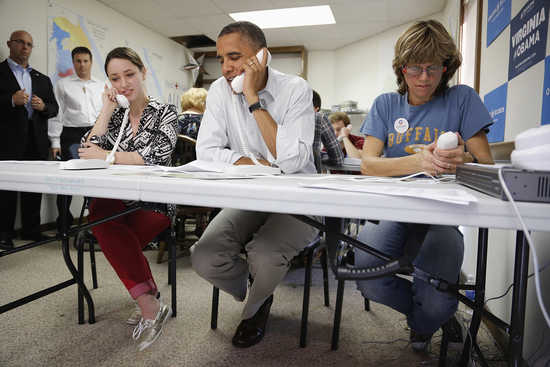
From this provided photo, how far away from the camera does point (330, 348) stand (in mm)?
1302

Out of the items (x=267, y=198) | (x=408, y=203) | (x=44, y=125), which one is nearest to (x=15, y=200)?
(x=44, y=125)

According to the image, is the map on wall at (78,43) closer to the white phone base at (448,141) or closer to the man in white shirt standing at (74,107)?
the man in white shirt standing at (74,107)

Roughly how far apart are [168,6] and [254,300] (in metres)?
4.01

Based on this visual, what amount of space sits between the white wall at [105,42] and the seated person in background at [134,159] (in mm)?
2167

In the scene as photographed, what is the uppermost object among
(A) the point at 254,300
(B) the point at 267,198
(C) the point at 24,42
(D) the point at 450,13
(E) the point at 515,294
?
(D) the point at 450,13

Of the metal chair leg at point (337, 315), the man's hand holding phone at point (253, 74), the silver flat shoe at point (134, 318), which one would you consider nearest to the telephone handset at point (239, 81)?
the man's hand holding phone at point (253, 74)

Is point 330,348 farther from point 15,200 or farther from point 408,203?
point 15,200

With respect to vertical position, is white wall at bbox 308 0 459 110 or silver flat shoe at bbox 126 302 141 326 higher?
white wall at bbox 308 0 459 110

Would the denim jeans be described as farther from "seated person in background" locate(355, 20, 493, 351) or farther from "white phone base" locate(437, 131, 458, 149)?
"white phone base" locate(437, 131, 458, 149)

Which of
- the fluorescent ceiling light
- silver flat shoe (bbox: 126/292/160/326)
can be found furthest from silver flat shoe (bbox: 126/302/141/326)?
the fluorescent ceiling light

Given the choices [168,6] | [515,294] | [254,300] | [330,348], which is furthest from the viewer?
[168,6]

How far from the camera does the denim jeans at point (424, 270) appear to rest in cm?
96

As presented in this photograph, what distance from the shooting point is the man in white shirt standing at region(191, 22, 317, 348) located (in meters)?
1.12

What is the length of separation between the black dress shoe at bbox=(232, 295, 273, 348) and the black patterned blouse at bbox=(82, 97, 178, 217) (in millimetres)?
732
